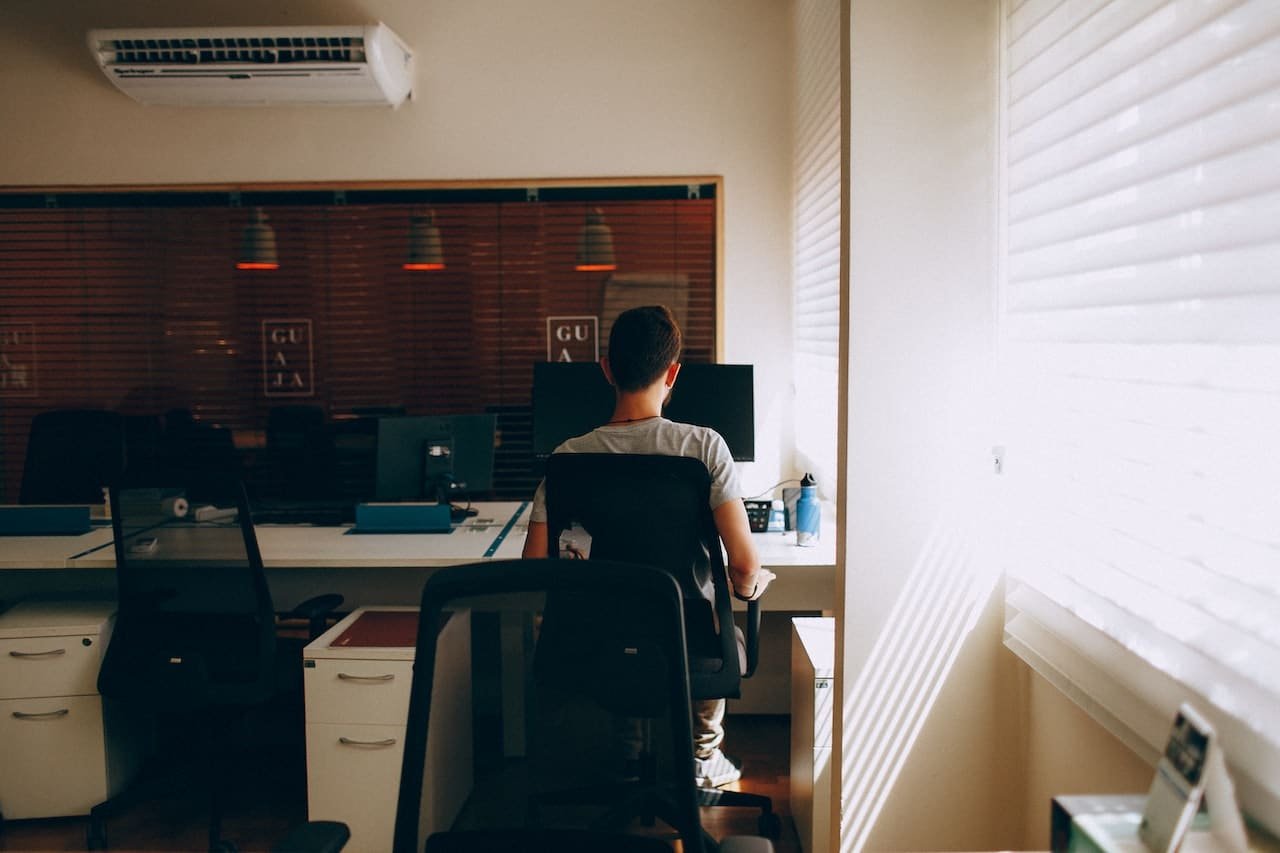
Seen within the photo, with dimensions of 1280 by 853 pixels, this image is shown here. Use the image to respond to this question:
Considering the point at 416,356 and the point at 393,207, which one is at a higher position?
the point at 393,207

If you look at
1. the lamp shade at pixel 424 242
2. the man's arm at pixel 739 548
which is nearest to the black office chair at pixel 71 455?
the lamp shade at pixel 424 242

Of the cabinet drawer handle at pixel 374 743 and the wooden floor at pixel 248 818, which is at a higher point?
the cabinet drawer handle at pixel 374 743

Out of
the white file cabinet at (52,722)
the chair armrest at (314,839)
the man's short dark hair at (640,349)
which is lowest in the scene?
the white file cabinet at (52,722)

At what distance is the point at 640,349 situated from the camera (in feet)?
7.47

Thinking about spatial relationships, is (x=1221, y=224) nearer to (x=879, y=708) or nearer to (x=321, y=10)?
(x=879, y=708)

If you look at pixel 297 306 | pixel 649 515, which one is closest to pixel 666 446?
pixel 649 515

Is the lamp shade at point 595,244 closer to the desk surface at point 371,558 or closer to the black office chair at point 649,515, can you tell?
the desk surface at point 371,558

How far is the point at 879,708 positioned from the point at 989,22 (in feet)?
5.04

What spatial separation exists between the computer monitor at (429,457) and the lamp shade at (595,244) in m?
1.04

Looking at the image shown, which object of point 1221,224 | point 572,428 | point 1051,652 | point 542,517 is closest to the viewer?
point 1221,224

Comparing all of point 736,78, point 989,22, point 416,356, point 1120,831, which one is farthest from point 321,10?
point 1120,831

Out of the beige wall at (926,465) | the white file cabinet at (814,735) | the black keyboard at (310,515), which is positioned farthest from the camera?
the black keyboard at (310,515)

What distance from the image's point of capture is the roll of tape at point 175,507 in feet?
8.52

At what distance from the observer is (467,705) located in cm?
292
